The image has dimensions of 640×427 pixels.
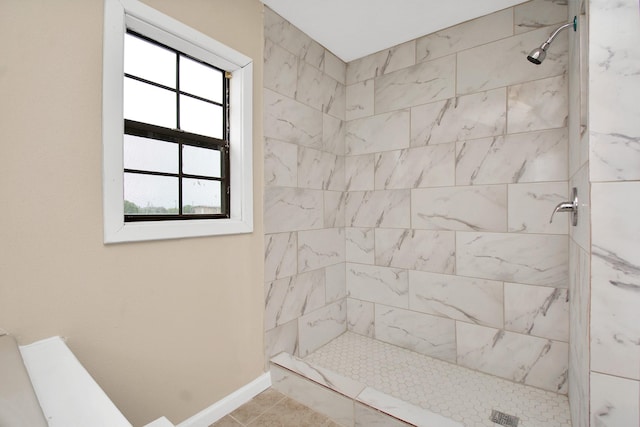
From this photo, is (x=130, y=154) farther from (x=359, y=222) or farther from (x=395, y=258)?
(x=395, y=258)

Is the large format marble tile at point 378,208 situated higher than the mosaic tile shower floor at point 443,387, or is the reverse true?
the large format marble tile at point 378,208

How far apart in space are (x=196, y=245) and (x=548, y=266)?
222cm

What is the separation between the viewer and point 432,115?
238 cm

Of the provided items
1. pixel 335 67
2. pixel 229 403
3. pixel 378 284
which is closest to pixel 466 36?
pixel 335 67

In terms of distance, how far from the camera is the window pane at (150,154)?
5.02 feet

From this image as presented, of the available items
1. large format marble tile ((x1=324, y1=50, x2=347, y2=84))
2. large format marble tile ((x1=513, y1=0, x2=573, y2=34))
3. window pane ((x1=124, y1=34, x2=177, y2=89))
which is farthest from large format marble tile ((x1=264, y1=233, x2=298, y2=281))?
large format marble tile ((x1=513, y1=0, x2=573, y2=34))

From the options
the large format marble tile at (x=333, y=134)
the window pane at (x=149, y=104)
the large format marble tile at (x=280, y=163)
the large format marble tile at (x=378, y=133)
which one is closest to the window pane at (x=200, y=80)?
the window pane at (x=149, y=104)

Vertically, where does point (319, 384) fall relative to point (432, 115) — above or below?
below

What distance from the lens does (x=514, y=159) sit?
80.4 inches

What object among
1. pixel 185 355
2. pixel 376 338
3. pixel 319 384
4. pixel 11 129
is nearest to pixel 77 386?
pixel 185 355

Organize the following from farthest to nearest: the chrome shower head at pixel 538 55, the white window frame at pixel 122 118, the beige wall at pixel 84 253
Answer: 1. the chrome shower head at pixel 538 55
2. the white window frame at pixel 122 118
3. the beige wall at pixel 84 253

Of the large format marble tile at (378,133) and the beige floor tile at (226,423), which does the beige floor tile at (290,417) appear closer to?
the beige floor tile at (226,423)

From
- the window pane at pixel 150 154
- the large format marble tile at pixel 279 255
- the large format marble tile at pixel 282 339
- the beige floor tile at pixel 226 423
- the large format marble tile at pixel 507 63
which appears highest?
the large format marble tile at pixel 507 63

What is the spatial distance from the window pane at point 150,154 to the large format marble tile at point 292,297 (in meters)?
1.02
